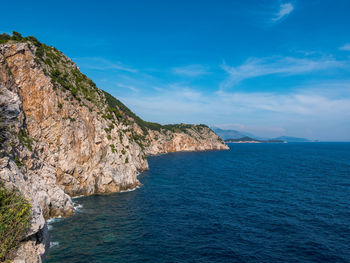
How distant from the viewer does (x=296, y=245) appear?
2997 cm

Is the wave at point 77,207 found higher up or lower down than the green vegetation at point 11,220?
lower down

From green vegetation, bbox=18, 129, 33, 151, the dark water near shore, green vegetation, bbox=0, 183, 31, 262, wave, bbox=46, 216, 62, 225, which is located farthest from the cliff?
the dark water near shore

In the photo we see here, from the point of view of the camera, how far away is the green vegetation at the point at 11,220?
1835 centimetres

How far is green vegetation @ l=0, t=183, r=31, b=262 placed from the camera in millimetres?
18352

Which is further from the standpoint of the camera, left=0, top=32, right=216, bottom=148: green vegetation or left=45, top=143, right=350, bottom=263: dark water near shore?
left=0, top=32, right=216, bottom=148: green vegetation

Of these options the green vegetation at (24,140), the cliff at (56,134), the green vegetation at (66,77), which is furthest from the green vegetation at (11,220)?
the green vegetation at (66,77)

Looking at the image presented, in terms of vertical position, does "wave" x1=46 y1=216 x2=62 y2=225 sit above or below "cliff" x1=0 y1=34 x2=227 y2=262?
below

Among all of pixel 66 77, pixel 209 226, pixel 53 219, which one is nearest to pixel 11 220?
pixel 53 219

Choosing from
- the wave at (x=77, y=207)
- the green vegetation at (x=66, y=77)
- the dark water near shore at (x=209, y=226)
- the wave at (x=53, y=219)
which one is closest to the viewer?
the dark water near shore at (x=209, y=226)

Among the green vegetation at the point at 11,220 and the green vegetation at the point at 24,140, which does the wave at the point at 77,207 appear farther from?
the green vegetation at the point at 11,220

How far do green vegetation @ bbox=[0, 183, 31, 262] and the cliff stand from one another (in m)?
2.56

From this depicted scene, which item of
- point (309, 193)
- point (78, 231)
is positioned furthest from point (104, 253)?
point (309, 193)

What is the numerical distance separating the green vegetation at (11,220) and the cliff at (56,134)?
8.39ft

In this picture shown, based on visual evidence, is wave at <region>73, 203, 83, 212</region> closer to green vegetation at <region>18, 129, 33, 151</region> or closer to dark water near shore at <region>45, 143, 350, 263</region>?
dark water near shore at <region>45, 143, 350, 263</region>
